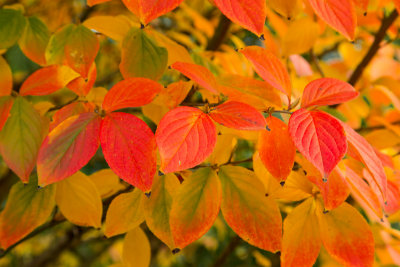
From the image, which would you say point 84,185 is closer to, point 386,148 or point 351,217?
point 351,217

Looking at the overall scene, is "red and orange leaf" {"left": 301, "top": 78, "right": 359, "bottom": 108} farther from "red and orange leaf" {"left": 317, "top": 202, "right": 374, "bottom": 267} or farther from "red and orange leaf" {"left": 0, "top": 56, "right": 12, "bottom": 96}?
"red and orange leaf" {"left": 0, "top": 56, "right": 12, "bottom": 96}

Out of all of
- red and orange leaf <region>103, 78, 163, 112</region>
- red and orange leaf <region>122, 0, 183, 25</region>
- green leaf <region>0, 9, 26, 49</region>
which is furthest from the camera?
green leaf <region>0, 9, 26, 49</region>

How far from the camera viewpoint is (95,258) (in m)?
1.81

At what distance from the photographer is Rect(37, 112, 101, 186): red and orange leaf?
0.53 metres

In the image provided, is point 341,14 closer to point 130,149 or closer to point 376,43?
point 130,149

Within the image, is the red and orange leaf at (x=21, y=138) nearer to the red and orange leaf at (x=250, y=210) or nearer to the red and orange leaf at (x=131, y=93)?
the red and orange leaf at (x=131, y=93)

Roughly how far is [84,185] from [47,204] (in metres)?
0.06

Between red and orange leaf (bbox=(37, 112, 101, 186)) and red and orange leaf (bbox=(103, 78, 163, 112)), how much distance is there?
3 centimetres

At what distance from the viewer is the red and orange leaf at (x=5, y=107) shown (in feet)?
1.91

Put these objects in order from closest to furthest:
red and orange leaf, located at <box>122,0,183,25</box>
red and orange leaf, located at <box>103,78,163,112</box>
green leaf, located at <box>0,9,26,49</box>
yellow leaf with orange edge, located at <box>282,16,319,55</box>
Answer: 1. red and orange leaf, located at <box>122,0,183,25</box>
2. red and orange leaf, located at <box>103,78,163,112</box>
3. green leaf, located at <box>0,9,26,49</box>
4. yellow leaf with orange edge, located at <box>282,16,319,55</box>

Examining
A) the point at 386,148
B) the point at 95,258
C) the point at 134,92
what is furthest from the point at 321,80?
the point at 95,258

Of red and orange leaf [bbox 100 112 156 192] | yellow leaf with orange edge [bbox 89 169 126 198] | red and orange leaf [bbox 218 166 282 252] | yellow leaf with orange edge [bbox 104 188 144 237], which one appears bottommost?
yellow leaf with orange edge [bbox 89 169 126 198]

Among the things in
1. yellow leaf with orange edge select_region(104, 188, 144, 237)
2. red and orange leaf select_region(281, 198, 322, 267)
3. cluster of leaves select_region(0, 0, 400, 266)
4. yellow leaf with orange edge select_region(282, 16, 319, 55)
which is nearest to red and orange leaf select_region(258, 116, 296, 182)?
cluster of leaves select_region(0, 0, 400, 266)

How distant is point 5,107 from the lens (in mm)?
604
